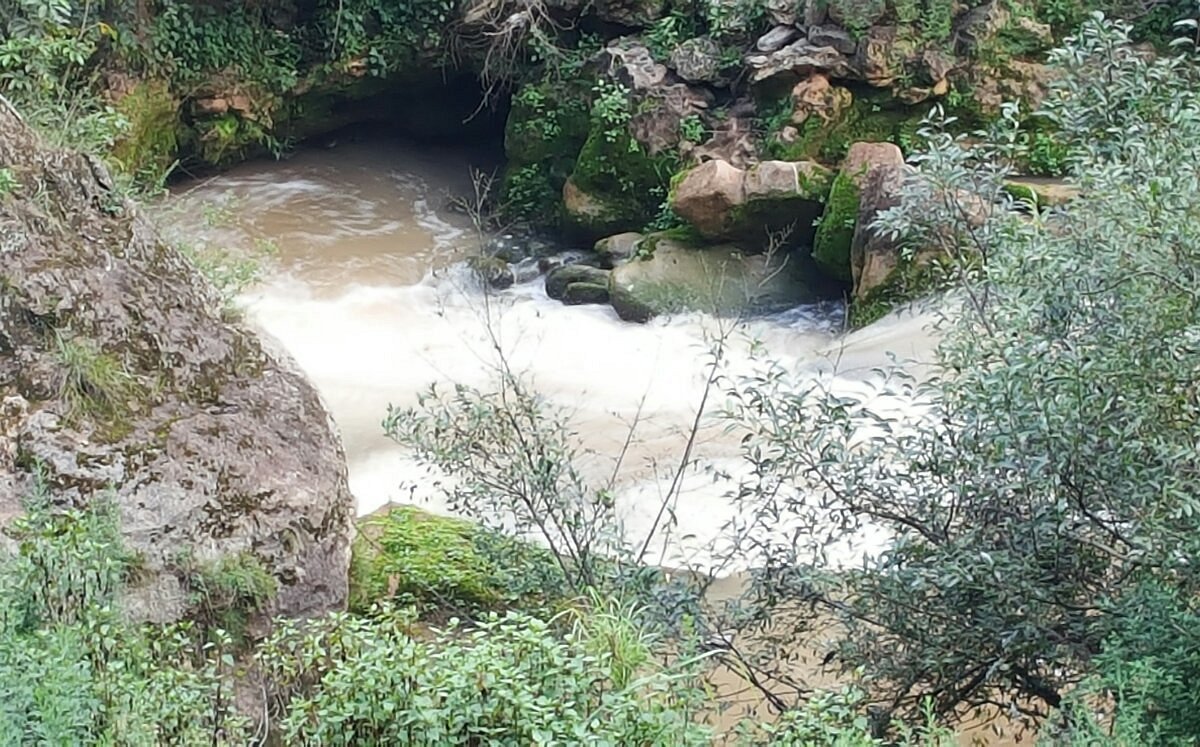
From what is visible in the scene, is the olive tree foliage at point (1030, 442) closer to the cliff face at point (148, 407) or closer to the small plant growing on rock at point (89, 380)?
the cliff face at point (148, 407)

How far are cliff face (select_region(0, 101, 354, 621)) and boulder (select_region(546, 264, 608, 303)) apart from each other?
4567mm

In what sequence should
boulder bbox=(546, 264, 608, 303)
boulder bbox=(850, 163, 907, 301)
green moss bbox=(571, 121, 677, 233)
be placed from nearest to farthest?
boulder bbox=(850, 163, 907, 301) → boulder bbox=(546, 264, 608, 303) → green moss bbox=(571, 121, 677, 233)

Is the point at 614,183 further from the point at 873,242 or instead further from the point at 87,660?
the point at 87,660

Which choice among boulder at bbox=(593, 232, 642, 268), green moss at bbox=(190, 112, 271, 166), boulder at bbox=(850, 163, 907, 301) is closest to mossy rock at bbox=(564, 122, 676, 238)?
boulder at bbox=(593, 232, 642, 268)

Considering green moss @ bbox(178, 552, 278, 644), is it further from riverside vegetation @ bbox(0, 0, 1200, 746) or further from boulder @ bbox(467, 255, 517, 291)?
boulder @ bbox(467, 255, 517, 291)

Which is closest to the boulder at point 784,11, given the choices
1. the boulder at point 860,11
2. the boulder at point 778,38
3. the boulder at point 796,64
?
the boulder at point 778,38

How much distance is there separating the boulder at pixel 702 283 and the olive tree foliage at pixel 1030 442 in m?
4.79

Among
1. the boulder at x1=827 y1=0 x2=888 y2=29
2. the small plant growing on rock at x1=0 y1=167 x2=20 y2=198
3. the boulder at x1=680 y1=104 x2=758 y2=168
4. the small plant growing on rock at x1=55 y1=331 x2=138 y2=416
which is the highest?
the small plant growing on rock at x1=0 y1=167 x2=20 y2=198

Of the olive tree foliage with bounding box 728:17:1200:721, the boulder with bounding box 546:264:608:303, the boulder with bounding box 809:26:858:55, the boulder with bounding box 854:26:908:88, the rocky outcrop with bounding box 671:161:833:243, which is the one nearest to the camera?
the olive tree foliage with bounding box 728:17:1200:721

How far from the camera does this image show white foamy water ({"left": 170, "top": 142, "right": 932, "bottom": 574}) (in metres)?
6.70

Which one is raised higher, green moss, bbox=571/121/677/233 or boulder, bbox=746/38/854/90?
boulder, bbox=746/38/854/90

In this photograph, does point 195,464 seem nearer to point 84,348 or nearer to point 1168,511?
point 84,348

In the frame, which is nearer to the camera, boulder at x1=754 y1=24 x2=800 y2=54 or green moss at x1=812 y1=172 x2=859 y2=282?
green moss at x1=812 y1=172 x2=859 y2=282

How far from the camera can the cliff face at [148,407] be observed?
13.4 feet
